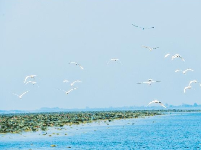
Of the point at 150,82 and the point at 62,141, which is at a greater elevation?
the point at 150,82

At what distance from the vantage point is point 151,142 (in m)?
47.1

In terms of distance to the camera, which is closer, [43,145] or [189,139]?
[43,145]

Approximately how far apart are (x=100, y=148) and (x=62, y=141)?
7840mm

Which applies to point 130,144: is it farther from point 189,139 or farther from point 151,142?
point 189,139

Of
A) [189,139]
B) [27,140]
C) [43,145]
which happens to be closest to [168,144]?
[189,139]

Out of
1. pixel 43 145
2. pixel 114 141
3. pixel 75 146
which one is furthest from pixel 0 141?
pixel 114 141

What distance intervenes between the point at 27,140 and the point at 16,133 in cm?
883

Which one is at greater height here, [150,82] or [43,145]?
[150,82]

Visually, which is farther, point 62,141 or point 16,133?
point 16,133

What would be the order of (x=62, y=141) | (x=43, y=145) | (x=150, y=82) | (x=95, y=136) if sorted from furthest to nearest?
(x=95, y=136) → (x=62, y=141) → (x=43, y=145) → (x=150, y=82)

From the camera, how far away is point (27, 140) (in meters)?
49.0

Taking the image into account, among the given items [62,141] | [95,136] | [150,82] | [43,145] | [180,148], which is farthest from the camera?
[95,136]

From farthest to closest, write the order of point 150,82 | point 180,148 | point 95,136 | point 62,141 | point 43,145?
point 95,136
point 62,141
point 43,145
point 180,148
point 150,82

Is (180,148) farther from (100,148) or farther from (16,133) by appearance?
(16,133)
